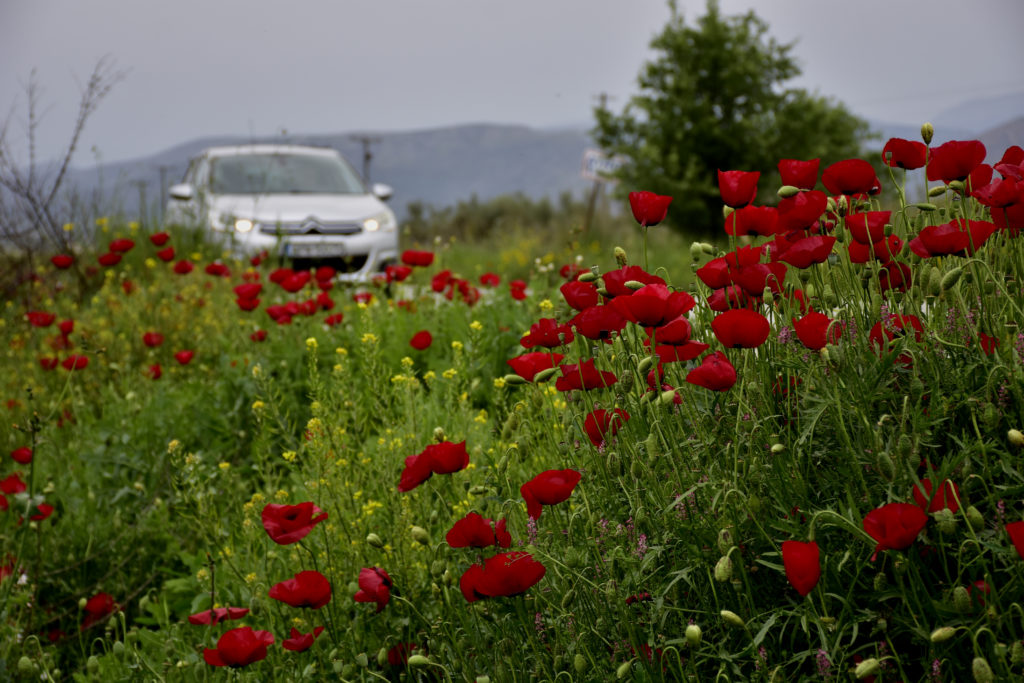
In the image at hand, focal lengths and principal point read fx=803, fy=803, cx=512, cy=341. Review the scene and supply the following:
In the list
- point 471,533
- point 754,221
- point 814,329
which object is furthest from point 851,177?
point 471,533

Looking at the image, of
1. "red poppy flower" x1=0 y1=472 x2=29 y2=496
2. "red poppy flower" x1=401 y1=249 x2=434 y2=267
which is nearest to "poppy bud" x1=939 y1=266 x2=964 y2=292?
"red poppy flower" x1=0 y1=472 x2=29 y2=496

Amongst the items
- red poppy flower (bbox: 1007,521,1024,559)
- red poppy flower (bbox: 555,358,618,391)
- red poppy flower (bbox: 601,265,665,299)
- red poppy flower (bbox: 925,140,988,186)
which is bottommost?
red poppy flower (bbox: 1007,521,1024,559)

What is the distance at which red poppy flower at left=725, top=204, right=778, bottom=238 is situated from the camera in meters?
1.77

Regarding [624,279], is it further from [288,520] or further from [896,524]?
[288,520]

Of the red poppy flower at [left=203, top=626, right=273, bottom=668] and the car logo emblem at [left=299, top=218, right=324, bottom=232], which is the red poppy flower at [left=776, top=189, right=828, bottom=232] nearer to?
the red poppy flower at [left=203, top=626, right=273, bottom=668]

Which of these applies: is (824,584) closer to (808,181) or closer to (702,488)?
(702,488)

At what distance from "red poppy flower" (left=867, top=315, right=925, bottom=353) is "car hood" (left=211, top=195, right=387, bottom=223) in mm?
6852

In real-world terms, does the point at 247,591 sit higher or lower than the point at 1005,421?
lower

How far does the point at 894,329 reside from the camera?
160 cm

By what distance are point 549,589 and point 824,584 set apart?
0.63 meters

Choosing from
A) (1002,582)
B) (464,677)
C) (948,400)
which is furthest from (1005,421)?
(464,677)

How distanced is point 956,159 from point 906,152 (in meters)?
0.13

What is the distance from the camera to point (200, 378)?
177 inches

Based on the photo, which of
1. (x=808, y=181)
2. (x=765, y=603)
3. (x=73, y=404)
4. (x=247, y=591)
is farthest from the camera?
(x=73, y=404)
